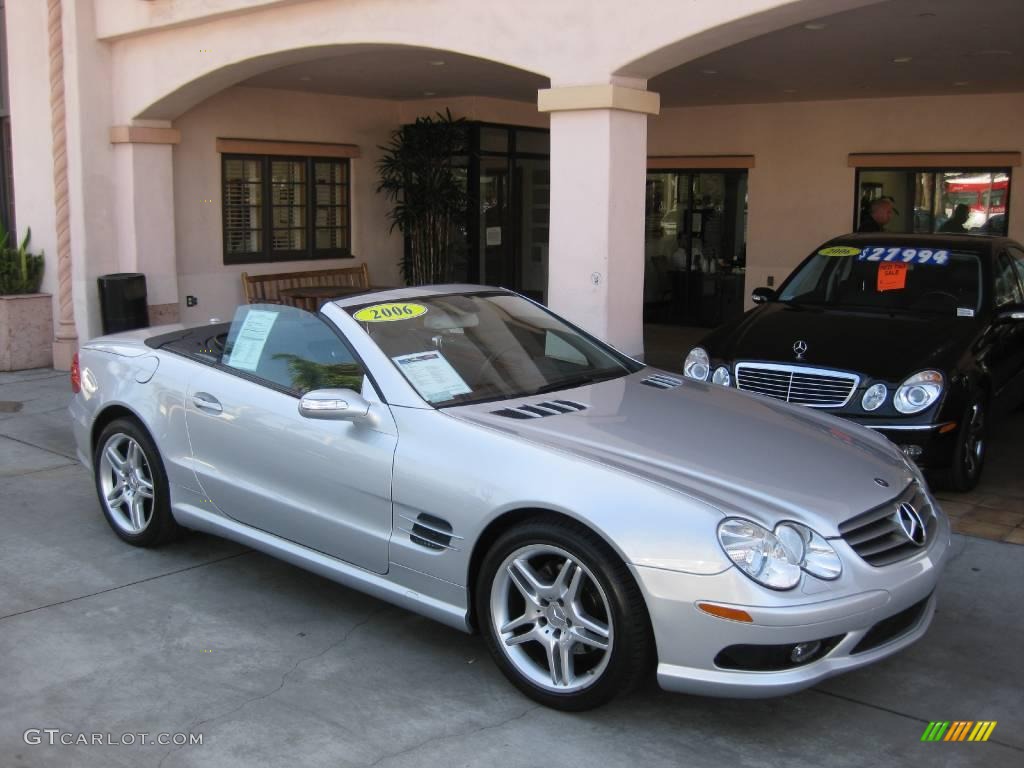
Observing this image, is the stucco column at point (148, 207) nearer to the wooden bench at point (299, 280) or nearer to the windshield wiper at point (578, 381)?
the wooden bench at point (299, 280)

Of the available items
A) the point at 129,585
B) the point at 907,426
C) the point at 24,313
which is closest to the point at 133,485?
the point at 129,585

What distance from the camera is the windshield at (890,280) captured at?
24.8 feet

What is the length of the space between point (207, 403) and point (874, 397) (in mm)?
3907

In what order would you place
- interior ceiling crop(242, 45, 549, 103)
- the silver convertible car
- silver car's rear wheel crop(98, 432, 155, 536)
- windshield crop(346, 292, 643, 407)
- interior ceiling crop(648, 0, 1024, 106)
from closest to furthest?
→ the silver convertible car
windshield crop(346, 292, 643, 407)
silver car's rear wheel crop(98, 432, 155, 536)
interior ceiling crop(648, 0, 1024, 106)
interior ceiling crop(242, 45, 549, 103)

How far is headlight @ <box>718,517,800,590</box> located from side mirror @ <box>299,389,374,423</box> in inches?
62.0

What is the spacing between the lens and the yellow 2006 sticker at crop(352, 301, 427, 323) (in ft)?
16.0

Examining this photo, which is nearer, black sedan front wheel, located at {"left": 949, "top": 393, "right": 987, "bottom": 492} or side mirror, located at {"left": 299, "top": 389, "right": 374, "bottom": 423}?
side mirror, located at {"left": 299, "top": 389, "right": 374, "bottom": 423}

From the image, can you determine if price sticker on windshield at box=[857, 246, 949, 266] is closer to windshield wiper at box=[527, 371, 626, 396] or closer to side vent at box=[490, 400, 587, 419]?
windshield wiper at box=[527, 371, 626, 396]

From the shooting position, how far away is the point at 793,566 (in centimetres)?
358

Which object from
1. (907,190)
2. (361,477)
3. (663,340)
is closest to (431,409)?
(361,477)

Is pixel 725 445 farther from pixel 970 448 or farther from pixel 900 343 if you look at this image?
pixel 970 448

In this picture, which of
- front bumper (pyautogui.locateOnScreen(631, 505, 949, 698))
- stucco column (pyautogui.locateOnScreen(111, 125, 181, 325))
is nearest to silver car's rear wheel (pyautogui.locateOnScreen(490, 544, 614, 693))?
front bumper (pyautogui.locateOnScreen(631, 505, 949, 698))

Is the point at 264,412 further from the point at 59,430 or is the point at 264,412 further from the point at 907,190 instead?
the point at 907,190

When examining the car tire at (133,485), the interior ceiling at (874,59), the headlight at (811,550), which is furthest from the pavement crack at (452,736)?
the interior ceiling at (874,59)
